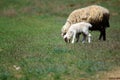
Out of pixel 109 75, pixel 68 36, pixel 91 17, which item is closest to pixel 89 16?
pixel 91 17

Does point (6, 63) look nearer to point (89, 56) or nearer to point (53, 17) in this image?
point (89, 56)

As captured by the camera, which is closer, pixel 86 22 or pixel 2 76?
pixel 2 76

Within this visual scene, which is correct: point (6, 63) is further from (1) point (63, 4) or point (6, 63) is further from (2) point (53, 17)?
(1) point (63, 4)

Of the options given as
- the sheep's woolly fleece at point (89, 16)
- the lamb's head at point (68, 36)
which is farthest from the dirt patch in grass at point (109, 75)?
the sheep's woolly fleece at point (89, 16)

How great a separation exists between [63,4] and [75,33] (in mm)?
24766

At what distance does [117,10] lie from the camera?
127 ft

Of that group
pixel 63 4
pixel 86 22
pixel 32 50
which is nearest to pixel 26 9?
pixel 63 4

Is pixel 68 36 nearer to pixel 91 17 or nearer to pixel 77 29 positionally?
pixel 77 29

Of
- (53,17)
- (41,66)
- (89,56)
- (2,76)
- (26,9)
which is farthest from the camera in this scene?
(26,9)

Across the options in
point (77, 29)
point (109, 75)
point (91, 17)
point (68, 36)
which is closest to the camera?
point (109, 75)

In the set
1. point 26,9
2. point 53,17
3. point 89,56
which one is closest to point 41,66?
point 89,56

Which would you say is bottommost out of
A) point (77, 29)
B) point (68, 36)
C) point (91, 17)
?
point (68, 36)

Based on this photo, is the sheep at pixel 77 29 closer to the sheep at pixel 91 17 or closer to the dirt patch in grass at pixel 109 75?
the sheep at pixel 91 17

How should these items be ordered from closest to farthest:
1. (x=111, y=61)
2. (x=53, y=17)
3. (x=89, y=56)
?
(x=111, y=61), (x=89, y=56), (x=53, y=17)
